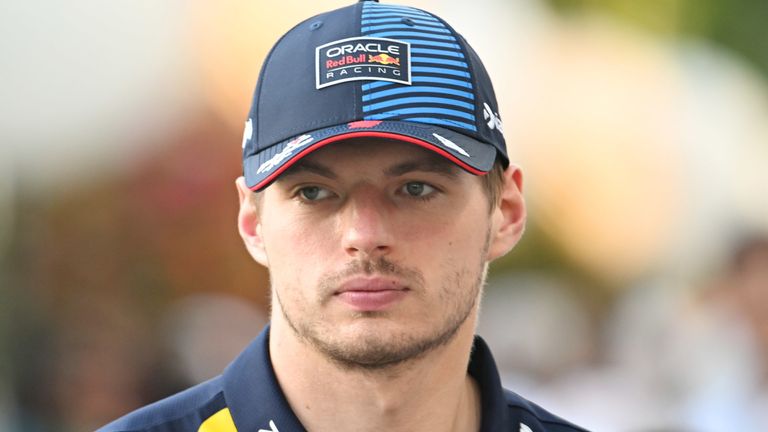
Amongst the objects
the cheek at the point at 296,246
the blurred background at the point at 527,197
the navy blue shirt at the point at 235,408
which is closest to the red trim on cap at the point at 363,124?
the cheek at the point at 296,246

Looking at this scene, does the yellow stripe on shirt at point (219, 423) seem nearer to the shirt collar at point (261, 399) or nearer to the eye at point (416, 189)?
the shirt collar at point (261, 399)

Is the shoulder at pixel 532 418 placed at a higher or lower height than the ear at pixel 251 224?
lower

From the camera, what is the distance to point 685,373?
6.37 meters

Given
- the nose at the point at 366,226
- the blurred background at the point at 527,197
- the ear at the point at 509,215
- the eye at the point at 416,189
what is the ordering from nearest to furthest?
1. the nose at the point at 366,226
2. the eye at the point at 416,189
3. the ear at the point at 509,215
4. the blurred background at the point at 527,197

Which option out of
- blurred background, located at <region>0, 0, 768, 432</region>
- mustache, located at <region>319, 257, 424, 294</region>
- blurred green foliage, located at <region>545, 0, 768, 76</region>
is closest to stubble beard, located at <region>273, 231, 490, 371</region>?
mustache, located at <region>319, 257, 424, 294</region>

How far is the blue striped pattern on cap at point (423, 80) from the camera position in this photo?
241cm

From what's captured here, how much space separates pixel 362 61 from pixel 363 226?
14.3 inches

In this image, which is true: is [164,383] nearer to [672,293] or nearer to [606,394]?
[606,394]

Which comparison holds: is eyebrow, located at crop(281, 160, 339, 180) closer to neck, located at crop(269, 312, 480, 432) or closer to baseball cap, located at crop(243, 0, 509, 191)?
baseball cap, located at crop(243, 0, 509, 191)

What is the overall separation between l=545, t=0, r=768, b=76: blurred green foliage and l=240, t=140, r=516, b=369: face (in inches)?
170

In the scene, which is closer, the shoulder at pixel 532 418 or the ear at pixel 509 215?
the ear at pixel 509 215

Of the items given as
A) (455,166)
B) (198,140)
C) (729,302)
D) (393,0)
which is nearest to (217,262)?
(198,140)

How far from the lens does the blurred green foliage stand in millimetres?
6496

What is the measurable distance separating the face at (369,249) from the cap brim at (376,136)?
0.03 m
